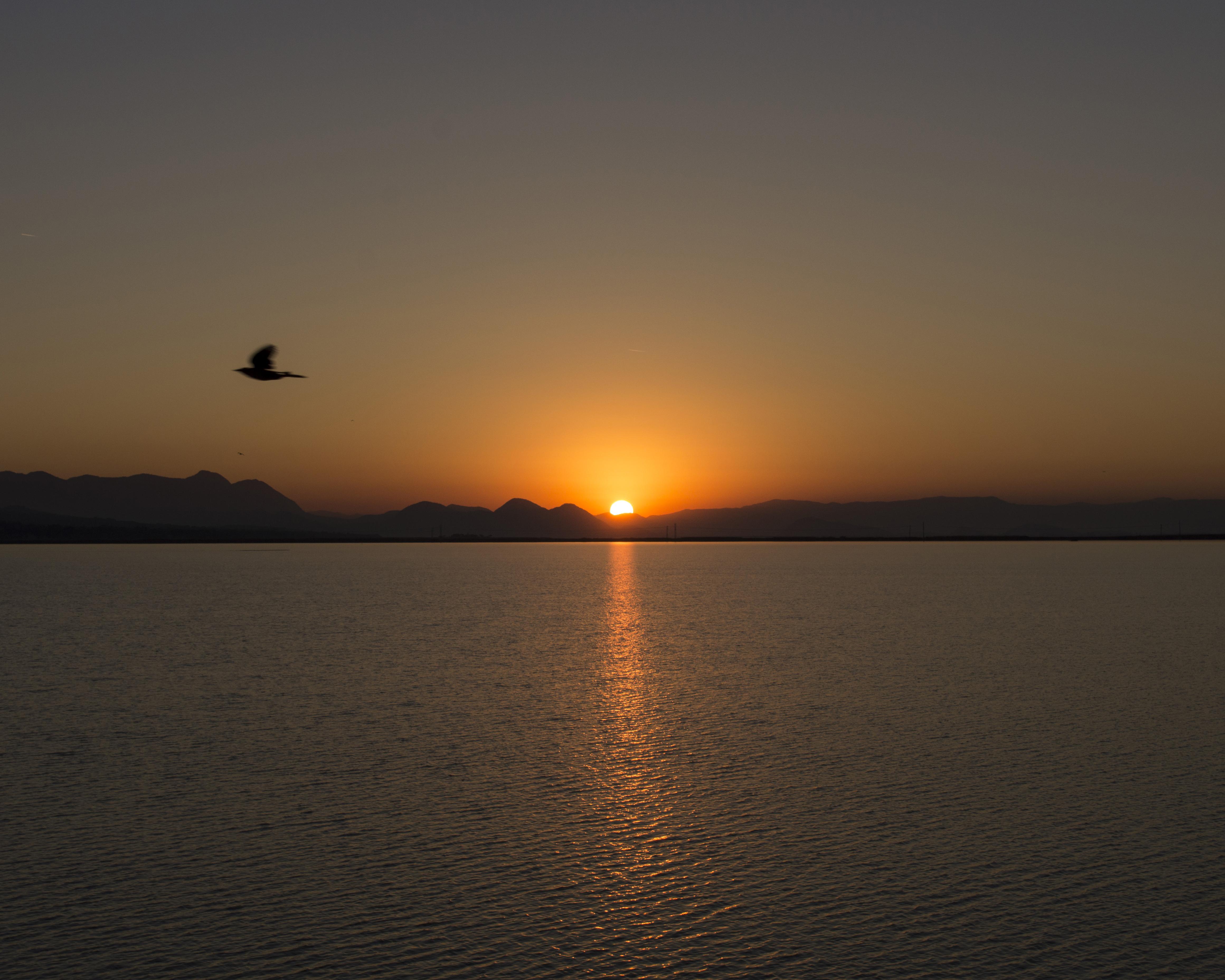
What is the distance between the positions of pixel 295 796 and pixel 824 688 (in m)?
19.6

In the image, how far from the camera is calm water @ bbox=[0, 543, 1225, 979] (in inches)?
516

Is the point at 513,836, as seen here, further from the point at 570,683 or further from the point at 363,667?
the point at 363,667

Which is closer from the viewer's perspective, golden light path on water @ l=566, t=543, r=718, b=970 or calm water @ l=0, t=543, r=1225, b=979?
calm water @ l=0, t=543, r=1225, b=979

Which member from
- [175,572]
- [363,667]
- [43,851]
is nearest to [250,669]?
[363,667]

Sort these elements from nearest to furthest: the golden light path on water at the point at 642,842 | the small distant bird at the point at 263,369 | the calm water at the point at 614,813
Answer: the calm water at the point at 614,813
the golden light path on water at the point at 642,842
the small distant bird at the point at 263,369

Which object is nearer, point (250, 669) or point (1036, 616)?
point (250, 669)

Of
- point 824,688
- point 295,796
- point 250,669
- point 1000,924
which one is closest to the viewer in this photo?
point 1000,924

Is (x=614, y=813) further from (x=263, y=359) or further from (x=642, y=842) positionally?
(x=263, y=359)

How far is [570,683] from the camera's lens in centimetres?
3662

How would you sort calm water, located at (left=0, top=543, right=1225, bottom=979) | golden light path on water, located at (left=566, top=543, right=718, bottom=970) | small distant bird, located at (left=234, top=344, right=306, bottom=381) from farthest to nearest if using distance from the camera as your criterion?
small distant bird, located at (left=234, top=344, right=306, bottom=381), golden light path on water, located at (left=566, top=543, right=718, bottom=970), calm water, located at (left=0, top=543, right=1225, bottom=979)

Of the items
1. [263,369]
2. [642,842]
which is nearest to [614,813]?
[642,842]

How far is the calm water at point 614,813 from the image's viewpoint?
13094 millimetres

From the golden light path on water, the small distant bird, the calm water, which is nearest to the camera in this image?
the calm water

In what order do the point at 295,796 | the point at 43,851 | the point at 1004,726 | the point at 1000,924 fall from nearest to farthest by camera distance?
the point at 1000,924, the point at 43,851, the point at 295,796, the point at 1004,726
